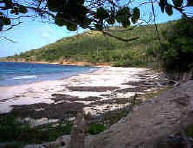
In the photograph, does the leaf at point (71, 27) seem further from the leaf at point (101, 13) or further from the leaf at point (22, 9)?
the leaf at point (22, 9)

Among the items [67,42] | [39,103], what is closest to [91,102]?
[39,103]

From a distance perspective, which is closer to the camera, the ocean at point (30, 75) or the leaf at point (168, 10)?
the leaf at point (168, 10)

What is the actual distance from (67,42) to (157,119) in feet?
476

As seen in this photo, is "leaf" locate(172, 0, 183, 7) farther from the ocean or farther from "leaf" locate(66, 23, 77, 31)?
the ocean

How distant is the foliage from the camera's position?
25.8 meters

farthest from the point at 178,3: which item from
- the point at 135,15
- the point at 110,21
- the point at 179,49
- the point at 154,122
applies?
the point at 179,49

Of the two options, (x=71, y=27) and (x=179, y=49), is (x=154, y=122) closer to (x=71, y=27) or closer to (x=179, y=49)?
(x=71, y=27)

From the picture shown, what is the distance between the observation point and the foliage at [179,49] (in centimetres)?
2580

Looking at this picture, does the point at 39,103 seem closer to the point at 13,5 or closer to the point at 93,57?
the point at 13,5

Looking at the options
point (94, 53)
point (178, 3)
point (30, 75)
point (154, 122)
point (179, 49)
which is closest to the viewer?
point (178, 3)

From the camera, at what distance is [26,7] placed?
7.72ft

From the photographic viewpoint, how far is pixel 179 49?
26875 millimetres

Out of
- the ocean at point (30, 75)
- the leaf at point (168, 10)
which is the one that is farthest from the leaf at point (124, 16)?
the ocean at point (30, 75)

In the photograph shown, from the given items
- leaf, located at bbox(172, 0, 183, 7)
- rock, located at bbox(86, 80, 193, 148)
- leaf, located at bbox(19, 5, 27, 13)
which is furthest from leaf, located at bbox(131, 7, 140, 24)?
rock, located at bbox(86, 80, 193, 148)
